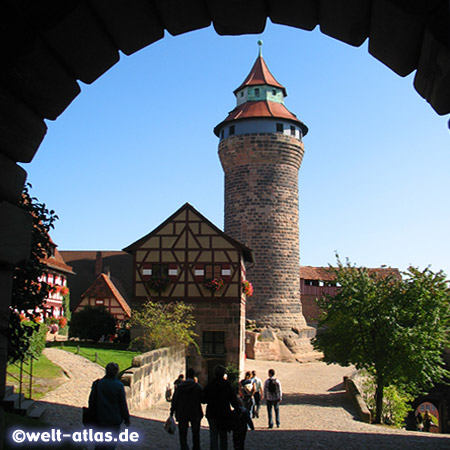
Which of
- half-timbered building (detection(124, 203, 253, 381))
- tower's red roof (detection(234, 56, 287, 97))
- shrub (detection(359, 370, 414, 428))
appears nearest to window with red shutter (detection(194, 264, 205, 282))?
half-timbered building (detection(124, 203, 253, 381))

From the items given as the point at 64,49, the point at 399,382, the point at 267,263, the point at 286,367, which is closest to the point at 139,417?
the point at 399,382

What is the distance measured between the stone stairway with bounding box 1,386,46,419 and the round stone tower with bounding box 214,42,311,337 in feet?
77.2

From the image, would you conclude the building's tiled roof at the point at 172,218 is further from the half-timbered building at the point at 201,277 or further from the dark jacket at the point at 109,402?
the dark jacket at the point at 109,402

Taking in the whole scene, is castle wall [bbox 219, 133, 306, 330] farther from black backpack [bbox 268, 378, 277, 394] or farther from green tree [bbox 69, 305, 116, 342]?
black backpack [bbox 268, 378, 277, 394]

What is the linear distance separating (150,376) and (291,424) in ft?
11.4

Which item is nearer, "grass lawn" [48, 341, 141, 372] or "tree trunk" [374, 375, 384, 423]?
"tree trunk" [374, 375, 384, 423]

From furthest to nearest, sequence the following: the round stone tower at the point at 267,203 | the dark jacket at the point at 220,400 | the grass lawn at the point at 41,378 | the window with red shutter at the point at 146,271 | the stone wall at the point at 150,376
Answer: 1. the round stone tower at the point at 267,203
2. the window with red shutter at the point at 146,271
3. the stone wall at the point at 150,376
4. the grass lawn at the point at 41,378
5. the dark jacket at the point at 220,400

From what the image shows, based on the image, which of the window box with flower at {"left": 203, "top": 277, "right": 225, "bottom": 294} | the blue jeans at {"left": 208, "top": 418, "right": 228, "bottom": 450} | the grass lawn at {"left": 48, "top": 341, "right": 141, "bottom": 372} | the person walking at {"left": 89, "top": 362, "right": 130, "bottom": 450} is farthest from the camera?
the window box with flower at {"left": 203, "top": 277, "right": 225, "bottom": 294}

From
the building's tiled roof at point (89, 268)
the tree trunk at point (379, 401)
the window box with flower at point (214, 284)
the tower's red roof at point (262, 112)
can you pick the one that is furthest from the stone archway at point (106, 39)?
the building's tiled roof at point (89, 268)

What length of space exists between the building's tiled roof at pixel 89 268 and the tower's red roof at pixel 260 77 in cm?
1777

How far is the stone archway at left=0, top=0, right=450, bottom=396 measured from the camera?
279 cm

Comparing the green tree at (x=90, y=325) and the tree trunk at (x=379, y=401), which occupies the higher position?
the green tree at (x=90, y=325)

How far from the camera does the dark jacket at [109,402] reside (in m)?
5.31

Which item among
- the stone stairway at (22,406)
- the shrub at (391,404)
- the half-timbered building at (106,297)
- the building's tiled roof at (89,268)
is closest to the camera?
the stone stairway at (22,406)
